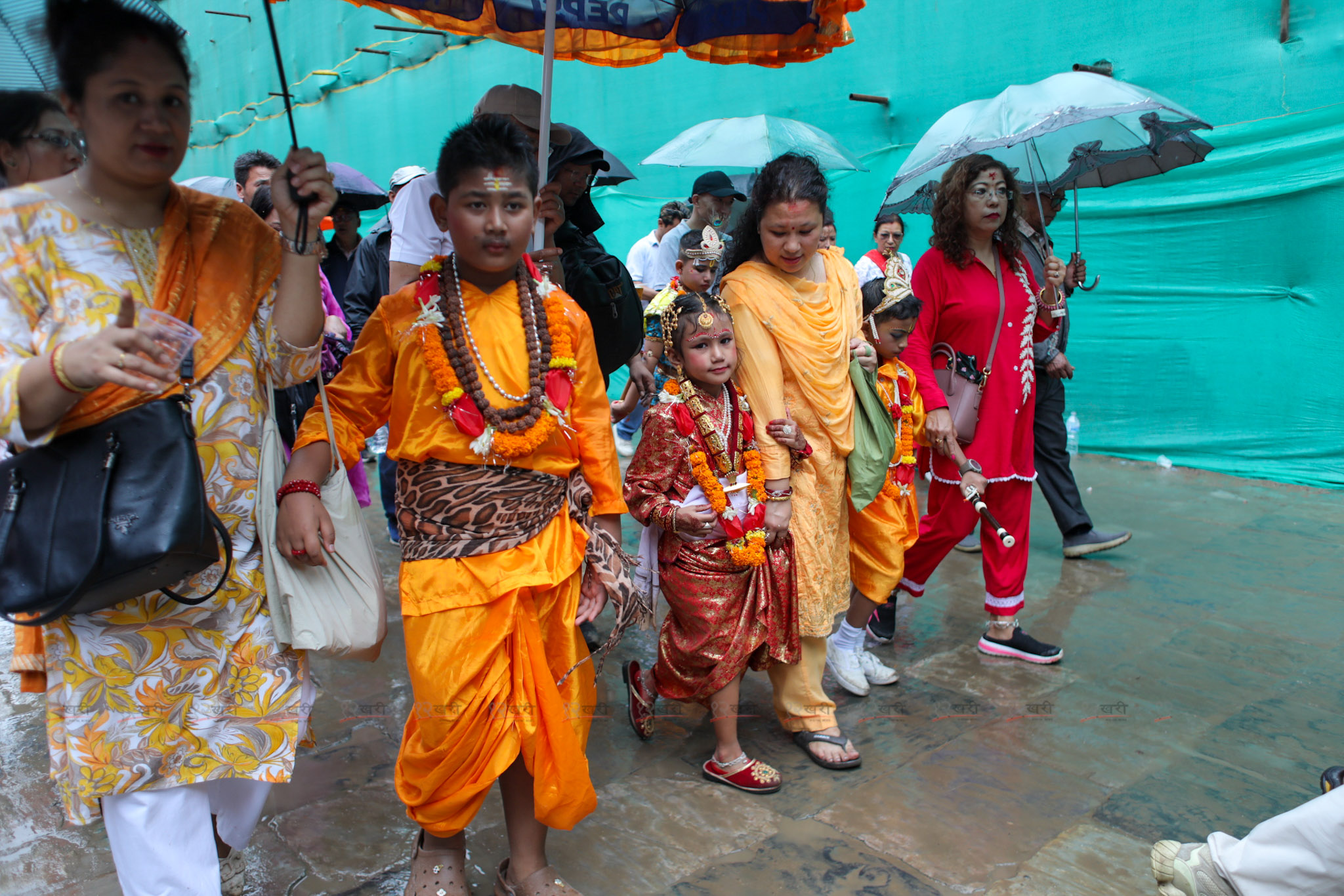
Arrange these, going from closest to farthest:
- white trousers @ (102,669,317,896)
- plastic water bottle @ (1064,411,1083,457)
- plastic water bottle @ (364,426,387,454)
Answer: white trousers @ (102,669,317,896) → plastic water bottle @ (1064,411,1083,457) → plastic water bottle @ (364,426,387,454)

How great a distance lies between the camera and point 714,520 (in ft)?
9.86

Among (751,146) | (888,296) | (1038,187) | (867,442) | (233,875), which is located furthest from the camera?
(751,146)

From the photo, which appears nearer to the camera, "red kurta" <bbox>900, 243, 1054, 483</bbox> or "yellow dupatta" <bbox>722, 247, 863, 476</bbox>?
"yellow dupatta" <bbox>722, 247, 863, 476</bbox>

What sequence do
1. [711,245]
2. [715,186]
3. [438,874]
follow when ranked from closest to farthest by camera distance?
1. [438,874]
2. [711,245]
3. [715,186]

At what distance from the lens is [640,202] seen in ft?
33.0

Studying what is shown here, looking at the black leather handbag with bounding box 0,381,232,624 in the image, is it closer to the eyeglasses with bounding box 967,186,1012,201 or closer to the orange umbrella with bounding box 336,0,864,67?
the orange umbrella with bounding box 336,0,864,67

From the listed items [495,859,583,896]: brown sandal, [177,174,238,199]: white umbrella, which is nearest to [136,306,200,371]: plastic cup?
[495,859,583,896]: brown sandal

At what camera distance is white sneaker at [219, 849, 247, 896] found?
254 centimetres

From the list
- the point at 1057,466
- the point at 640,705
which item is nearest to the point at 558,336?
A: the point at 640,705

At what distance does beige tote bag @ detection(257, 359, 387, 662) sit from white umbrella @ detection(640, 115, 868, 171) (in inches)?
204

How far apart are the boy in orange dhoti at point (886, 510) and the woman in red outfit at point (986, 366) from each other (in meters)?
0.08

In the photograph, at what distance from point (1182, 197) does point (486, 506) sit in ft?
19.8

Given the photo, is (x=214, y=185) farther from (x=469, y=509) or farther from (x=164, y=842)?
(x=164, y=842)

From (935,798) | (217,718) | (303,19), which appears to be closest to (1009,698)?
(935,798)
